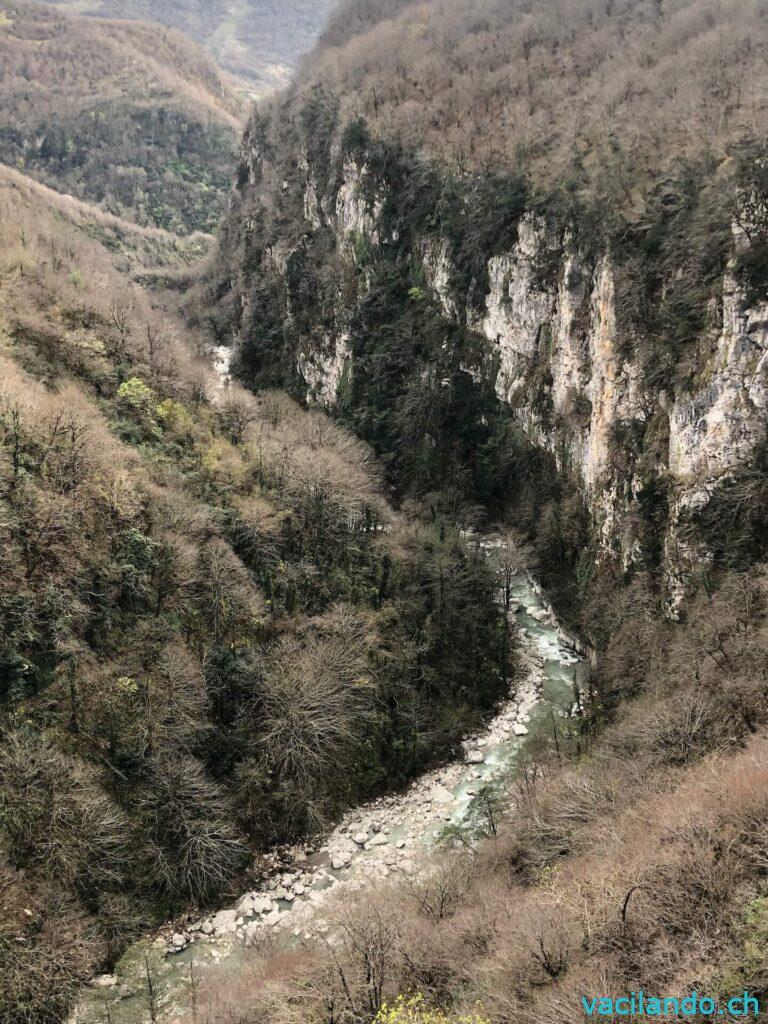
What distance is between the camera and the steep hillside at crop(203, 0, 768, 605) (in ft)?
137

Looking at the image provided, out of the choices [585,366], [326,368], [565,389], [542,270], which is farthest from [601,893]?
[326,368]

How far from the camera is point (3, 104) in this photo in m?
149

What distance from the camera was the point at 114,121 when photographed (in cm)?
14575

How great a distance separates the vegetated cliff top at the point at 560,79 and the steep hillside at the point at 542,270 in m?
0.36

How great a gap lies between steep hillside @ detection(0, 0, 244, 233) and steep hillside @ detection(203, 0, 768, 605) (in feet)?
150

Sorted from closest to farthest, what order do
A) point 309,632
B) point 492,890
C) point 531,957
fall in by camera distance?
point 531,957
point 492,890
point 309,632

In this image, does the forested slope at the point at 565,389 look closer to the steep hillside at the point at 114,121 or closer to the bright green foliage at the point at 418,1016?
the bright green foliage at the point at 418,1016

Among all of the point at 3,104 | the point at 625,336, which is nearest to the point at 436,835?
the point at 625,336

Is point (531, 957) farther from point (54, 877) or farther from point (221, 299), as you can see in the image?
point (221, 299)

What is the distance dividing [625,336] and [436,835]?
35.4 m

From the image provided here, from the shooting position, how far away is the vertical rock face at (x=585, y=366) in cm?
4056

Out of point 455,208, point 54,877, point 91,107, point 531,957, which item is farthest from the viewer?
point 91,107

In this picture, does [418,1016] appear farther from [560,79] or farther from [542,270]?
[560,79]

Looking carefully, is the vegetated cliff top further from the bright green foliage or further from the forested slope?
the bright green foliage
